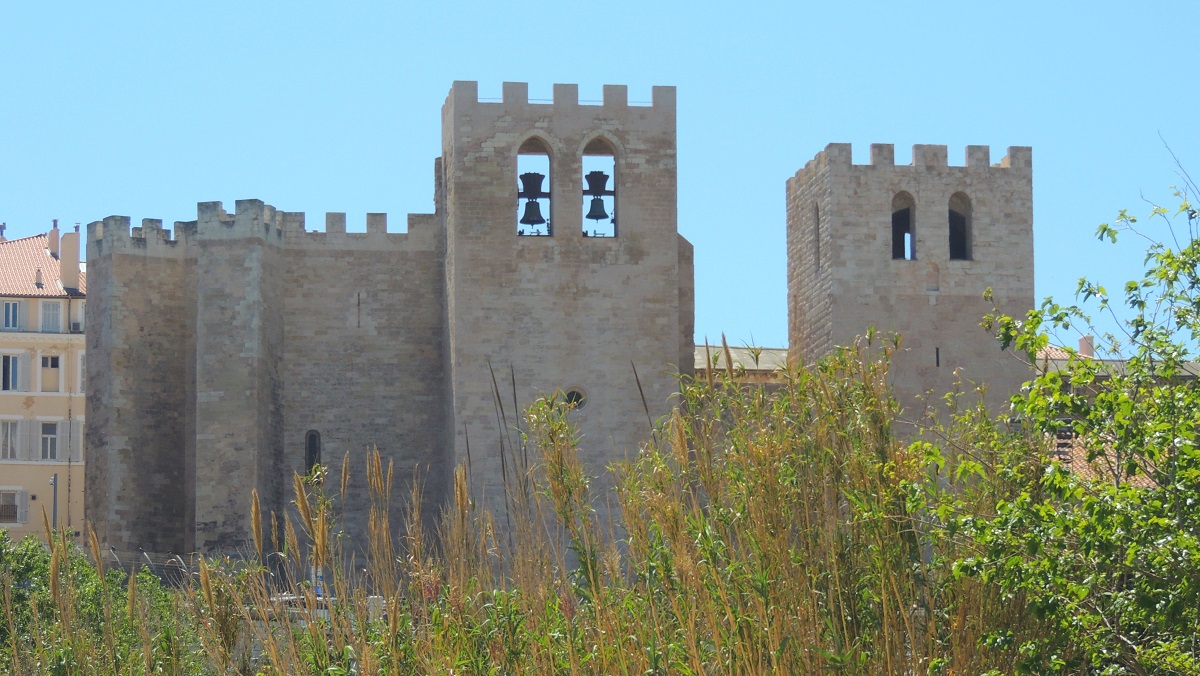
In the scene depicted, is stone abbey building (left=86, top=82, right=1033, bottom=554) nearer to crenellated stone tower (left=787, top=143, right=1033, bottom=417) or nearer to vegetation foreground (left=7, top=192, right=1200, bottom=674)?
crenellated stone tower (left=787, top=143, right=1033, bottom=417)

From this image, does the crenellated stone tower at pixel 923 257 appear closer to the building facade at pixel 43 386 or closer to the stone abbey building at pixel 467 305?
the stone abbey building at pixel 467 305

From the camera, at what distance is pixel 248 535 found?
2667 cm

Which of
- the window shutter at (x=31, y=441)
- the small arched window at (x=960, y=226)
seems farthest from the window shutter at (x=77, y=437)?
the small arched window at (x=960, y=226)

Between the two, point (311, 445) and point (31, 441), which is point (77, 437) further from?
point (311, 445)

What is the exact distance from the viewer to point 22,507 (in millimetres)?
42875

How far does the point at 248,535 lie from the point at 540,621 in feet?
58.4

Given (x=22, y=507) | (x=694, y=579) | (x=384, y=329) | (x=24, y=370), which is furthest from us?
(x=24, y=370)

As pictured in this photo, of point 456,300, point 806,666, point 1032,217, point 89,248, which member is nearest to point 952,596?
point 806,666

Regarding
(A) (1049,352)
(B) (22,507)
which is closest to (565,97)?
(A) (1049,352)

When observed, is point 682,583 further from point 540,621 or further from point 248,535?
point 248,535

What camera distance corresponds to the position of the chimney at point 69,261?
44688mm

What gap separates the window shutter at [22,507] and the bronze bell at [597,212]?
19.9 metres

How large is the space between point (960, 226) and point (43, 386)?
76.2 feet

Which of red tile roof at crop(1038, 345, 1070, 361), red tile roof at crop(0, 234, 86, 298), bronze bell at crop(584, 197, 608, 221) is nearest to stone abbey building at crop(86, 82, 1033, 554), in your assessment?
bronze bell at crop(584, 197, 608, 221)
